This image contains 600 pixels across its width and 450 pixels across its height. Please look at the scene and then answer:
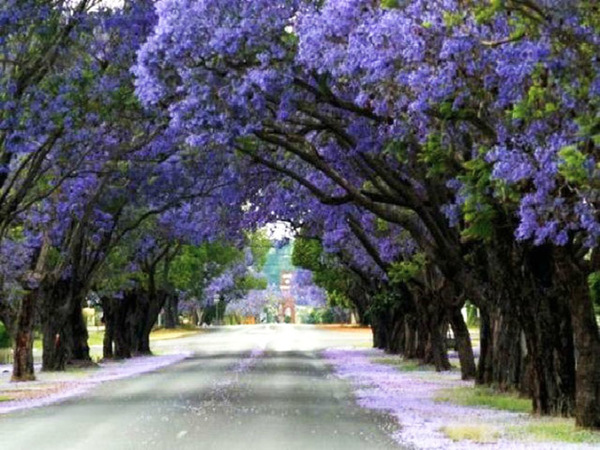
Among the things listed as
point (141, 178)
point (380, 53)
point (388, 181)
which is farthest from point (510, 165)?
point (141, 178)

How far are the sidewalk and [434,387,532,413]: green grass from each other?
28.8 ft

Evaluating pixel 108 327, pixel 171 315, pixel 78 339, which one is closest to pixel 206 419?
pixel 78 339

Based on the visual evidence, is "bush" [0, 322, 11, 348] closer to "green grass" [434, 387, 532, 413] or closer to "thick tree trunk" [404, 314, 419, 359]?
"thick tree trunk" [404, 314, 419, 359]

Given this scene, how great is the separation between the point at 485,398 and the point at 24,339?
1502 cm

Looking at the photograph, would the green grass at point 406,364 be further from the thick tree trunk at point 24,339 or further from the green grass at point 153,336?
the green grass at point 153,336

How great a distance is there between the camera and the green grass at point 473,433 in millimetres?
15656

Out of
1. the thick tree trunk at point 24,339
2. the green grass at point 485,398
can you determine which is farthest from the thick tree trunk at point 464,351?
the thick tree trunk at point 24,339

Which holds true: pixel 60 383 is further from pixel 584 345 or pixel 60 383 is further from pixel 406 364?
pixel 584 345

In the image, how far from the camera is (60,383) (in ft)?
104

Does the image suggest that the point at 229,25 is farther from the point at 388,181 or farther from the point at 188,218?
the point at 188,218

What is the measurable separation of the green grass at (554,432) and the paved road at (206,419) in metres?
2.03

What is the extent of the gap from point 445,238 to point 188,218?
15031 mm

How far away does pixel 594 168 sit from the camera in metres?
11.7

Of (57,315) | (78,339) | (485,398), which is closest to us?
(485,398)
